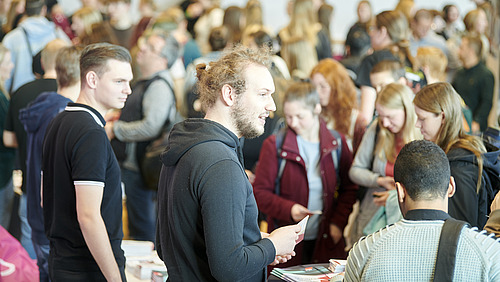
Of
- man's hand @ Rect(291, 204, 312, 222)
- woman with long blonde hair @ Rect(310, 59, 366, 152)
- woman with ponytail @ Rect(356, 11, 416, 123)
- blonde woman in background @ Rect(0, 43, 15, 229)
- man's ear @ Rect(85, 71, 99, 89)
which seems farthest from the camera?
woman with ponytail @ Rect(356, 11, 416, 123)

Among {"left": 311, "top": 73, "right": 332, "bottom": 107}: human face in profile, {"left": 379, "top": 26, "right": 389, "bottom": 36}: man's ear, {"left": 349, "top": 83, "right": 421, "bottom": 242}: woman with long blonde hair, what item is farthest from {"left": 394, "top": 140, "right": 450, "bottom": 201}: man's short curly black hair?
{"left": 379, "top": 26, "right": 389, "bottom": 36}: man's ear

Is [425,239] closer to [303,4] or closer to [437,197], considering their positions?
[437,197]

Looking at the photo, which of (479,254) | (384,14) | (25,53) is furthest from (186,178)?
(25,53)

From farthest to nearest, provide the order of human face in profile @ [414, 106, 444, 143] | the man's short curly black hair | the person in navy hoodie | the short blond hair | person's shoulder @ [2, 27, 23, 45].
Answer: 1. person's shoulder @ [2, 27, 23, 45]
2. the short blond hair
3. the person in navy hoodie
4. human face in profile @ [414, 106, 444, 143]
5. the man's short curly black hair

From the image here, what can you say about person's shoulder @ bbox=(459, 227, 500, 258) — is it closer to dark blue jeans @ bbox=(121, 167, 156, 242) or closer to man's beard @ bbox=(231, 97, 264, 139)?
man's beard @ bbox=(231, 97, 264, 139)

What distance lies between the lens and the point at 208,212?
6.03ft

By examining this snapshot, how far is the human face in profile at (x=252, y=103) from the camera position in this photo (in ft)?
6.64

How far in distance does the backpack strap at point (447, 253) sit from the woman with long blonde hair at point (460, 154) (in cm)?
95

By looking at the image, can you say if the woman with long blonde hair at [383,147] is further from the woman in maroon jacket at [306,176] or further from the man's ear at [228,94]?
the man's ear at [228,94]

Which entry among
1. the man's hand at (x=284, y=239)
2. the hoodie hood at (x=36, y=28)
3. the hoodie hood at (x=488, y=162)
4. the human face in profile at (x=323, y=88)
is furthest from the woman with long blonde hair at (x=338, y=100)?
the hoodie hood at (x=36, y=28)

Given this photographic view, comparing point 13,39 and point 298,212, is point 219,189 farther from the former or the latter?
point 13,39

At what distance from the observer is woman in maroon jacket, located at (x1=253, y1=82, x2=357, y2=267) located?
3453 millimetres

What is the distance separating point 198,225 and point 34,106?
1861mm

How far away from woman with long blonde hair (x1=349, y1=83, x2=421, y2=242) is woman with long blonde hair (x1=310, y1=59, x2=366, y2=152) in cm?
61
